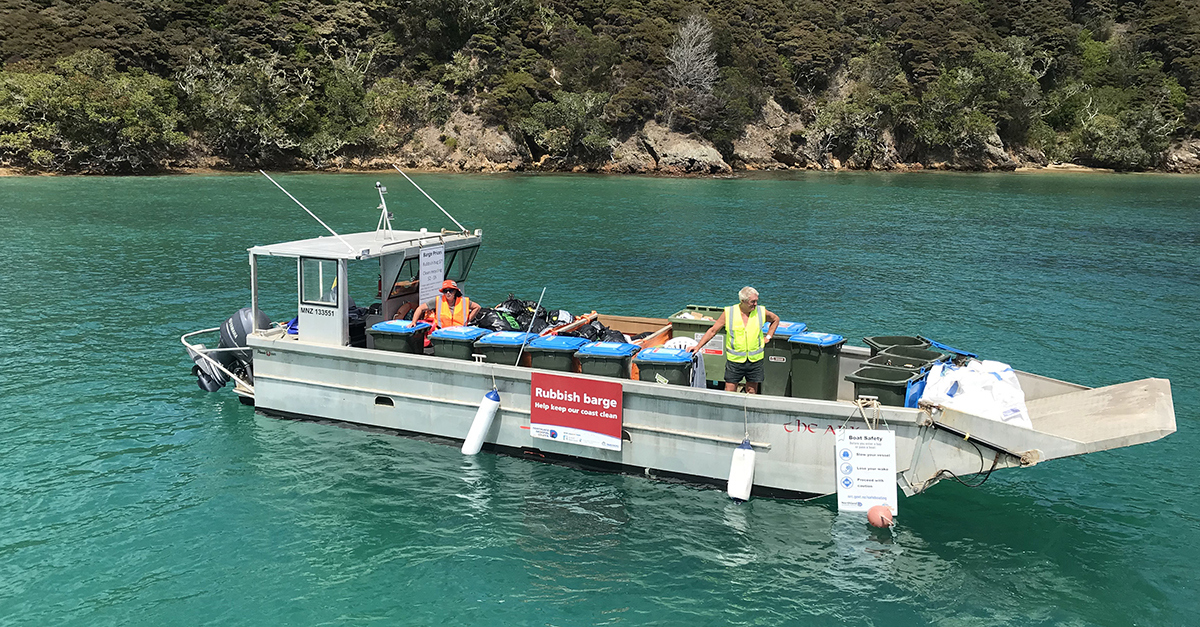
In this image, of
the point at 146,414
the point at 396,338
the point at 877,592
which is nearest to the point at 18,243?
the point at 146,414

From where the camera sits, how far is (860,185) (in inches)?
2970

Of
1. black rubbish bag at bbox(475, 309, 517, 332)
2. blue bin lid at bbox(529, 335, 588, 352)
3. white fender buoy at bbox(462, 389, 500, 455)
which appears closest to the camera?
blue bin lid at bbox(529, 335, 588, 352)

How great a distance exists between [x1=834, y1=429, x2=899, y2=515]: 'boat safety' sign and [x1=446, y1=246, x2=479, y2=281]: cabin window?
25.9 feet

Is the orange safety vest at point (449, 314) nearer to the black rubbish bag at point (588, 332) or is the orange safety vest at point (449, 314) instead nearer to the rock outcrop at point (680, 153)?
the black rubbish bag at point (588, 332)

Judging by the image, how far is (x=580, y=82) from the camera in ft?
288

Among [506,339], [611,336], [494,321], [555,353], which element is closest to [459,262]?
[494,321]

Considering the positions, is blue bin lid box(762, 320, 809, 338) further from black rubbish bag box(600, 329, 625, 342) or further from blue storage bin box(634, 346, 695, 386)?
black rubbish bag box(600, 329, 625, 342)

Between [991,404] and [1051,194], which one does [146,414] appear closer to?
[991,404]

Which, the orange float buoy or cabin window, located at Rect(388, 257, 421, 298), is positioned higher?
cabin window, located at Rect(388, 257, 421, 298)

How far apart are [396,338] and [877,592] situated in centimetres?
778

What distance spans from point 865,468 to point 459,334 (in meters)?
6.16

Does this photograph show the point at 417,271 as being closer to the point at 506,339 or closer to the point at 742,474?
the point at 506,339

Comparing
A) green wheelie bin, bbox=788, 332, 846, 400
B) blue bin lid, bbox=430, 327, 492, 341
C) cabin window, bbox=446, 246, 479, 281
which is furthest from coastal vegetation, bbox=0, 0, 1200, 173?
green wheelie bin, bbox=788, 332, 846, 400

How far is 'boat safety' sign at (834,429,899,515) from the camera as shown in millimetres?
10406
